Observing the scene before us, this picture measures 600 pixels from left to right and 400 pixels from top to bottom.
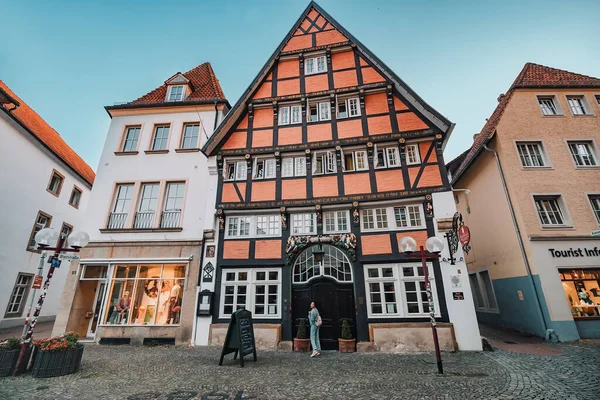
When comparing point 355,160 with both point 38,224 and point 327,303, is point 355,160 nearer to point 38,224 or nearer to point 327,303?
point 327,303

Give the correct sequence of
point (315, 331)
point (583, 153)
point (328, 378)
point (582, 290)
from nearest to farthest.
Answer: point (328, 378) → point (315, 331) → point (582, 290) → point (583, 153)

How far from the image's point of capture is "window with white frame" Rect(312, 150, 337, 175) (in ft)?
40.2

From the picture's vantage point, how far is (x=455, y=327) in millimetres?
9680

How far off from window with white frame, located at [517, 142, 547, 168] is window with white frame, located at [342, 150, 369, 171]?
23.3 ft

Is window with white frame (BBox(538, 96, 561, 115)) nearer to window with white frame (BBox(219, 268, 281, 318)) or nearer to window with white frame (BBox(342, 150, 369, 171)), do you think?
window with white frame (BBox(342, 150, 369, 171))

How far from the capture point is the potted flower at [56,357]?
268 inches

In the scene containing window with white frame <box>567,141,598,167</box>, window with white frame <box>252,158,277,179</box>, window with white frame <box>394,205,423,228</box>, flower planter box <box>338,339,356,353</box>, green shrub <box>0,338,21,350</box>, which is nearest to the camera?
green shrub <box>0,338,21,350</box>

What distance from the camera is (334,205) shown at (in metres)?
11.5

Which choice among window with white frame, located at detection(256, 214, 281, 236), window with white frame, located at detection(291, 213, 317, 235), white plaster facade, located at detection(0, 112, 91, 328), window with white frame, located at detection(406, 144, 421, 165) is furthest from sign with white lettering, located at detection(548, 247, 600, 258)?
white plaster facade, located at detection(0, 112, 91, 328)

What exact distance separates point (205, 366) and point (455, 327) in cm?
823

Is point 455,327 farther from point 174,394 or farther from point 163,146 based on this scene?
point 163,146

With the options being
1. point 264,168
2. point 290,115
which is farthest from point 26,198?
point 290,115

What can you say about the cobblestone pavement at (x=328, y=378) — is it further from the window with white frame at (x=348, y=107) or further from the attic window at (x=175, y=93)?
the attic window at (x=175, y=93)

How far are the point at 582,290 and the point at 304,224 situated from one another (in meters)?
11.2
